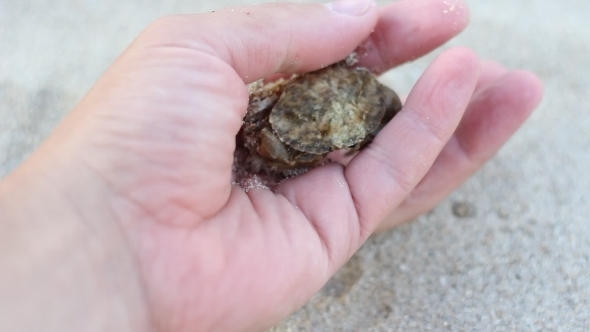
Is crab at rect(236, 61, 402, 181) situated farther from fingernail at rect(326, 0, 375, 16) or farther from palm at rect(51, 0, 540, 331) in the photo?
fingernail at rect(326, 0, 375, 16)

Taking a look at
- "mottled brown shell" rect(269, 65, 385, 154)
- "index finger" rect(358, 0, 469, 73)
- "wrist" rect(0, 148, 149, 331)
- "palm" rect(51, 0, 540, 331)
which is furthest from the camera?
"index finger" rect(358, 0, 469, 73)

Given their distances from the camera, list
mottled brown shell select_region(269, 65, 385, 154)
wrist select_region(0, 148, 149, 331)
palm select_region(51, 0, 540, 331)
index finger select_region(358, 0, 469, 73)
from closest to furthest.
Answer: wrist select_region(0, 148, 149, 331) → palm select_region(51, 0, 540, 331) → mottled brown shell select_region(269, 65, 385, 154) → index finger select_region(358, 0, 469, 73)

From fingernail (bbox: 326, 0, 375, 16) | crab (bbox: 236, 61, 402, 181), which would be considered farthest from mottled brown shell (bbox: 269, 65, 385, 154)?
fingernail (bbox: 326, 0, 375, 16)

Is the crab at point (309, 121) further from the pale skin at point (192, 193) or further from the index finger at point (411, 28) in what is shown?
the index finger at point (411, 28)

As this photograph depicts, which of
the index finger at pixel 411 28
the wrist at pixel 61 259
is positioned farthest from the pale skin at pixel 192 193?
the index finger at pixel 411 28

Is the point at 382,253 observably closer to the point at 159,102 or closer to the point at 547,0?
the point at 159,102

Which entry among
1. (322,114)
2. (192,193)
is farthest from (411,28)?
(192,193)
